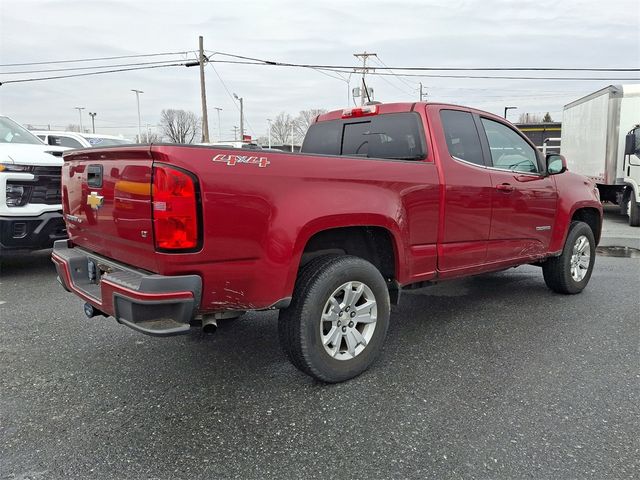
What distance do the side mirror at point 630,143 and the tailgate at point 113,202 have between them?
39.8ft

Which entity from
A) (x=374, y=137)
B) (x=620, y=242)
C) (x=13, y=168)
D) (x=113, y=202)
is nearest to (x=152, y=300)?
(x=113, y=202)

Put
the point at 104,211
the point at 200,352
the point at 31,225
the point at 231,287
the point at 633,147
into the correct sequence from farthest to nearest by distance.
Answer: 1. the point at 633,147
2. the point at 31,225
3. the point at 200,352
4. the point at 104,211
5. the point at 231,287

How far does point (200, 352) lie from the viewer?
3754 millimetres

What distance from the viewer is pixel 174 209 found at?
2.45 metres

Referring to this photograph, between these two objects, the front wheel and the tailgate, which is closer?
the tailgate

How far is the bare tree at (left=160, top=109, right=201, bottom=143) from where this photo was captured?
279 feet

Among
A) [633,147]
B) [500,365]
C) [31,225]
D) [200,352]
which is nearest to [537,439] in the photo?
[500,365]

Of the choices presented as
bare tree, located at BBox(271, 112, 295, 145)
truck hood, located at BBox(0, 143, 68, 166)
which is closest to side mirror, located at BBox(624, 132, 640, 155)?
truck hood, located at BBox(0, 143, 68, 166)

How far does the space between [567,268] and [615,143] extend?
29.0ft

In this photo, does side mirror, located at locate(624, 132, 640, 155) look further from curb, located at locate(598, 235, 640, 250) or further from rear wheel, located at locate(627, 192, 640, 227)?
curb, located at locate(598, 235, 640, 250)

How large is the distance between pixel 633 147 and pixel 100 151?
12.2 m

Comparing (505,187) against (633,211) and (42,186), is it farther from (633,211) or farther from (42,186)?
(633,211)

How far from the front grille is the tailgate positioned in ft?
8.80

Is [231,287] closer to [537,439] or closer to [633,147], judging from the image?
[537,439]
